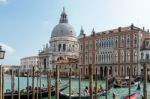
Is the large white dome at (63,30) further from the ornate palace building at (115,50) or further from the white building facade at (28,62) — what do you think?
the white building facade at (28,62)

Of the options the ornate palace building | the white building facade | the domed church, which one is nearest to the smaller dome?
the domed church

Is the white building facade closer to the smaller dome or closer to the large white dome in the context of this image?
the large white dome

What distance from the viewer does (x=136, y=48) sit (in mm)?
29109

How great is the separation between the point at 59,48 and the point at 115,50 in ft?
67.5

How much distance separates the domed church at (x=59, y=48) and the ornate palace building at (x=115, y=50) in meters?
14.2

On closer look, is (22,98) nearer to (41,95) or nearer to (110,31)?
(41,95)

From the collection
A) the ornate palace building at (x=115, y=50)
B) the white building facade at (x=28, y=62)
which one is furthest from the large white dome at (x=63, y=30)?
the white building facade at (x=28, y=62)

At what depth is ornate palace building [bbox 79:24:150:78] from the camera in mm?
29188

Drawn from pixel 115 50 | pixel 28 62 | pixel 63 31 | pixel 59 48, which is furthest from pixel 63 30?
pixel 28 62

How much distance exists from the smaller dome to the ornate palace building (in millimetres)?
16504

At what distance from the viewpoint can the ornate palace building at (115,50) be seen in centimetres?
2919

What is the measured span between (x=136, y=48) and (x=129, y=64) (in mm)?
1607

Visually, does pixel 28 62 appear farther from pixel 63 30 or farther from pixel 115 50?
pixel 115 50

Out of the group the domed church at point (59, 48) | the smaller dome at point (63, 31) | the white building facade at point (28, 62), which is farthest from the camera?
the white building facade at point (28, 62)
